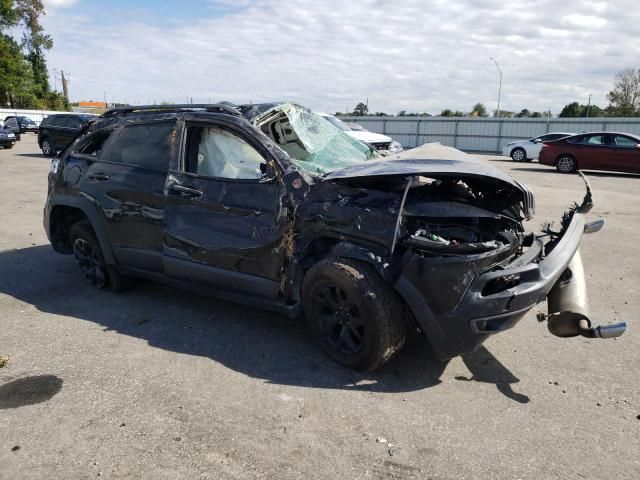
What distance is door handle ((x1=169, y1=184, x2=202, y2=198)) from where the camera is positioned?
13.8 feet

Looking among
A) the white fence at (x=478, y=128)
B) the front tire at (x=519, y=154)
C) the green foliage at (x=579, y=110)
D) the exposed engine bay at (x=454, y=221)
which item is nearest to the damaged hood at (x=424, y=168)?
the exposed engine bay at (x=454, y=221)

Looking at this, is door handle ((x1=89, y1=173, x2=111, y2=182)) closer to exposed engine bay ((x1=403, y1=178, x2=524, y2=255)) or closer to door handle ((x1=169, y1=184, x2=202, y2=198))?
door handle ((x1=169, y1=184, x2=202, y2=198))

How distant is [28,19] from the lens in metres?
65.4

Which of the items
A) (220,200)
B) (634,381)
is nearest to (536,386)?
(634,381)

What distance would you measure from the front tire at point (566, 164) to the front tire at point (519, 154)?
5.23m

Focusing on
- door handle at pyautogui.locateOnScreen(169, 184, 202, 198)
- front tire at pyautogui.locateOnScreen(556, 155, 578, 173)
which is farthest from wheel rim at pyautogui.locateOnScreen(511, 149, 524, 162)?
door handle at pyautogui.locateOnScreen(169, 184, 202, 198)

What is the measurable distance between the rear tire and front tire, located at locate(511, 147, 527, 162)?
21.2 meters

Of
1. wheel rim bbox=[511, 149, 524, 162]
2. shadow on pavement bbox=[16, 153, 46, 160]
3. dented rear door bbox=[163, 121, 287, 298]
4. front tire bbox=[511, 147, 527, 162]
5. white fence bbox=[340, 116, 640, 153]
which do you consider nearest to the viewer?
dented rear door bbox=[163, 121, 287, 298]

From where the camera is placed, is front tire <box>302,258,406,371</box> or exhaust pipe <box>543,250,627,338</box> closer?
exhaust pipe <box>543,250,627,338</box>

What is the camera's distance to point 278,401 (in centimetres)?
330

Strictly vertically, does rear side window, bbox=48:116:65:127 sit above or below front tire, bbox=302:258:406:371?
above

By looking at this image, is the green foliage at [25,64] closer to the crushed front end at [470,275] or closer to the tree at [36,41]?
the tree at [36,41]

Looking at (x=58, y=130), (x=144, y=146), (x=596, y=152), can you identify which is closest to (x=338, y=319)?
(x=144, y=146)

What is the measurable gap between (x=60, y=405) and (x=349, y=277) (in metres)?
2.05
